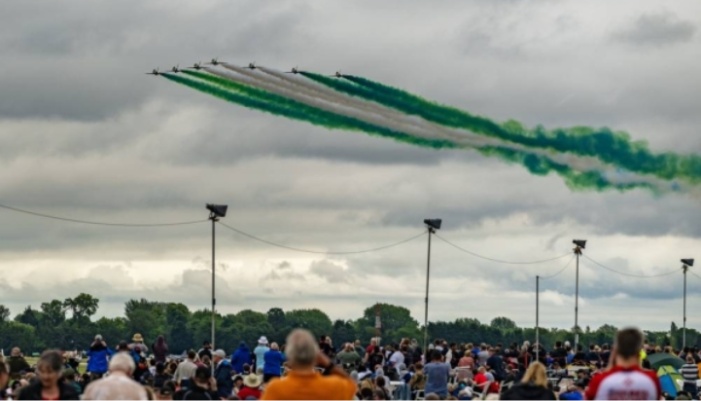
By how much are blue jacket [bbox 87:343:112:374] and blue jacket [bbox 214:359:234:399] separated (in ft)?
11.1

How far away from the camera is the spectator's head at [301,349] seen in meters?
12.7

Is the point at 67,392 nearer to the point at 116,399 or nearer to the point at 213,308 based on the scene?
the point at 116,399

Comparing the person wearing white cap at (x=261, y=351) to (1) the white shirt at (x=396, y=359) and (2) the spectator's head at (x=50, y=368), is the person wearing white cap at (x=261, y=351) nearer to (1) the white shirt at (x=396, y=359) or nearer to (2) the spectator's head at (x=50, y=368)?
(1) the white shirt at (x=396, y=359)

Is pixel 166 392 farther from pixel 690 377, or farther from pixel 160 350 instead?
pixel 160 350

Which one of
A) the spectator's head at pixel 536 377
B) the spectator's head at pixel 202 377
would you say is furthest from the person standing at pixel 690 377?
the spectator's head at pixel 536 377

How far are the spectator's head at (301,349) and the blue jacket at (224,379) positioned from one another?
23634 millimetres

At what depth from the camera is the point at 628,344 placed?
44.0 feet

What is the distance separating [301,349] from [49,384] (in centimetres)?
379

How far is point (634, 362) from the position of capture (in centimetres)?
1370

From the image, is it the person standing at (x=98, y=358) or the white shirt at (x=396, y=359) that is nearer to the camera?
the person standing at (x=98, y=358)

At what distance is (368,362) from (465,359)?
126 inches

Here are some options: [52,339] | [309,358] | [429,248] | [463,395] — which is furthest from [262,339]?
[52,339]

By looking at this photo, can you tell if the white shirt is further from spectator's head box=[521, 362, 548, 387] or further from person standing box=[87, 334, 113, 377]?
spectator's head box=[521, 362, 548, 387]

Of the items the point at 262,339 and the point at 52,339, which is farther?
the point at 52,339
